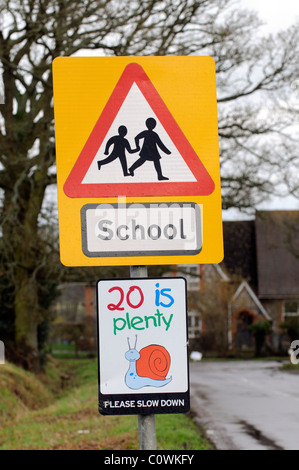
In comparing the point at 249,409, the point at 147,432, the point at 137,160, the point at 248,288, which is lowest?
the point at 249,409

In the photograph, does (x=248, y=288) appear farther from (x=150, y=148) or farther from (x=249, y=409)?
(x=150, y=148)

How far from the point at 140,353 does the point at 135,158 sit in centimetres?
69

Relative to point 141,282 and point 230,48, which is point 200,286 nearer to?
point 230,48

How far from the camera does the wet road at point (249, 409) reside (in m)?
10.6

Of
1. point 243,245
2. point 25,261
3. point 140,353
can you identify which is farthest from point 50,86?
point 243,245

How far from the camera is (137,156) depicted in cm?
240

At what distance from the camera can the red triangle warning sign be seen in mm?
2398

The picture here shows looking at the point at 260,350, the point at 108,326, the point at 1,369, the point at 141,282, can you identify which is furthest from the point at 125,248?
the point at 260,350

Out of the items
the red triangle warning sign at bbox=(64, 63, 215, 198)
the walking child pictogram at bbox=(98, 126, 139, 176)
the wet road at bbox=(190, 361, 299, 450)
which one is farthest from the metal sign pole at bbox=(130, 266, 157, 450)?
the wet road at bbox=(190, 361, 299, 450)

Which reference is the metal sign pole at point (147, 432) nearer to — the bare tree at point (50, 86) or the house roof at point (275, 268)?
the bare tree at point (50, 86)

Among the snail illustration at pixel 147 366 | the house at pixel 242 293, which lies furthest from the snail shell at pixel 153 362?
the house at pixel 242 293

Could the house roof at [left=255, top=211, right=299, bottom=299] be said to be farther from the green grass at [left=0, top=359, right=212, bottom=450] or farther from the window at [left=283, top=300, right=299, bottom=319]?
the green grass at [left=0, top=359, right=212, bottom=450]

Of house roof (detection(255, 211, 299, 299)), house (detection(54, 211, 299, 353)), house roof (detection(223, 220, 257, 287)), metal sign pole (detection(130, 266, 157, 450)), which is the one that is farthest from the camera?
house roof (detection(223, 220, 257, 287))

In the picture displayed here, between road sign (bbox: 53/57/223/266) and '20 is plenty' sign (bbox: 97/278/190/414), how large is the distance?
0.51 ft
